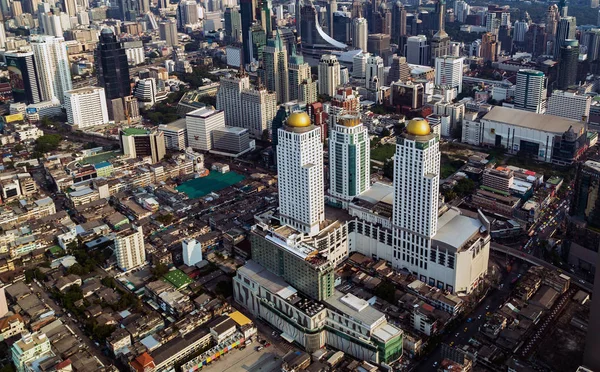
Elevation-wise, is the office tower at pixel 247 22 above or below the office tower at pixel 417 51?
above

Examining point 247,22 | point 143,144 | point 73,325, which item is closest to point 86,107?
point 143,144

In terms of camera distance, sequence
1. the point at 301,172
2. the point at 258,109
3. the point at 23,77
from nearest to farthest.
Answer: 1. the point at 301,172
2. the point at 258,109
3. the point at 23,77

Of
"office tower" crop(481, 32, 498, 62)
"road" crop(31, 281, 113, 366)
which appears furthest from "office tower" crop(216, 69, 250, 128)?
"office tower" crop(481, 32, 498, 62)

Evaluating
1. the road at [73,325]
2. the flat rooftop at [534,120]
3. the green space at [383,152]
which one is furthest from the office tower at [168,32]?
the road at [73,325]

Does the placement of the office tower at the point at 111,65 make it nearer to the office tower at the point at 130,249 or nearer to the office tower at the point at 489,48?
the office tower at the point at 130,249

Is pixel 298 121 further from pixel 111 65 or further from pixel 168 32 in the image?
pixel 168 32

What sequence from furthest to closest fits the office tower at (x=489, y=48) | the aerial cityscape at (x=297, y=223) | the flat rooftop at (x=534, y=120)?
the office tower at (x=489, y=48) < the flat rooftop at (x=534, y=120) < the aerial cityscape at (x=297, y=223)

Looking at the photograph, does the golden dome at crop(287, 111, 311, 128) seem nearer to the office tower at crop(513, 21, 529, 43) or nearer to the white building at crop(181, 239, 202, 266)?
the white building at crop(181, 239, 202, 266)
